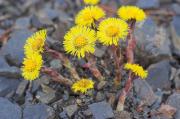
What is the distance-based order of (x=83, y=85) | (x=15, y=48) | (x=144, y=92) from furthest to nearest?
(x=15, y=48), (x=144, y=92), (x=83, y=85)

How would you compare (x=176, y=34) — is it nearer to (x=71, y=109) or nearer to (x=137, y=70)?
(x=137, y=70)

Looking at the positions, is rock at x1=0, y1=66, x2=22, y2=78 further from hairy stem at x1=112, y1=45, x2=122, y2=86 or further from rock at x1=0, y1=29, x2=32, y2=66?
hairy stem at x1=112, y1=45, x2=122, y2=86

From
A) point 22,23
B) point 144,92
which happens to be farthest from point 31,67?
point 22,23

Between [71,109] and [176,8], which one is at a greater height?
[176,8]

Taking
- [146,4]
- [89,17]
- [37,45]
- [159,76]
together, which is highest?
[146,4]

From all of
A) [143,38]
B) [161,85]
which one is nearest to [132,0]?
[143,38]

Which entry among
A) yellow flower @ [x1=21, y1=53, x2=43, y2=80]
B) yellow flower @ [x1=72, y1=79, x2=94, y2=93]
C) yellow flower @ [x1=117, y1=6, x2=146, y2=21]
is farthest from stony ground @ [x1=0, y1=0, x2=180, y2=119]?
yellow flower @ [x1=117, y1=6, x2=146, y2=21]

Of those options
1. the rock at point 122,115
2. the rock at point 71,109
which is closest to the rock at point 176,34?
the rock at point 122,115
